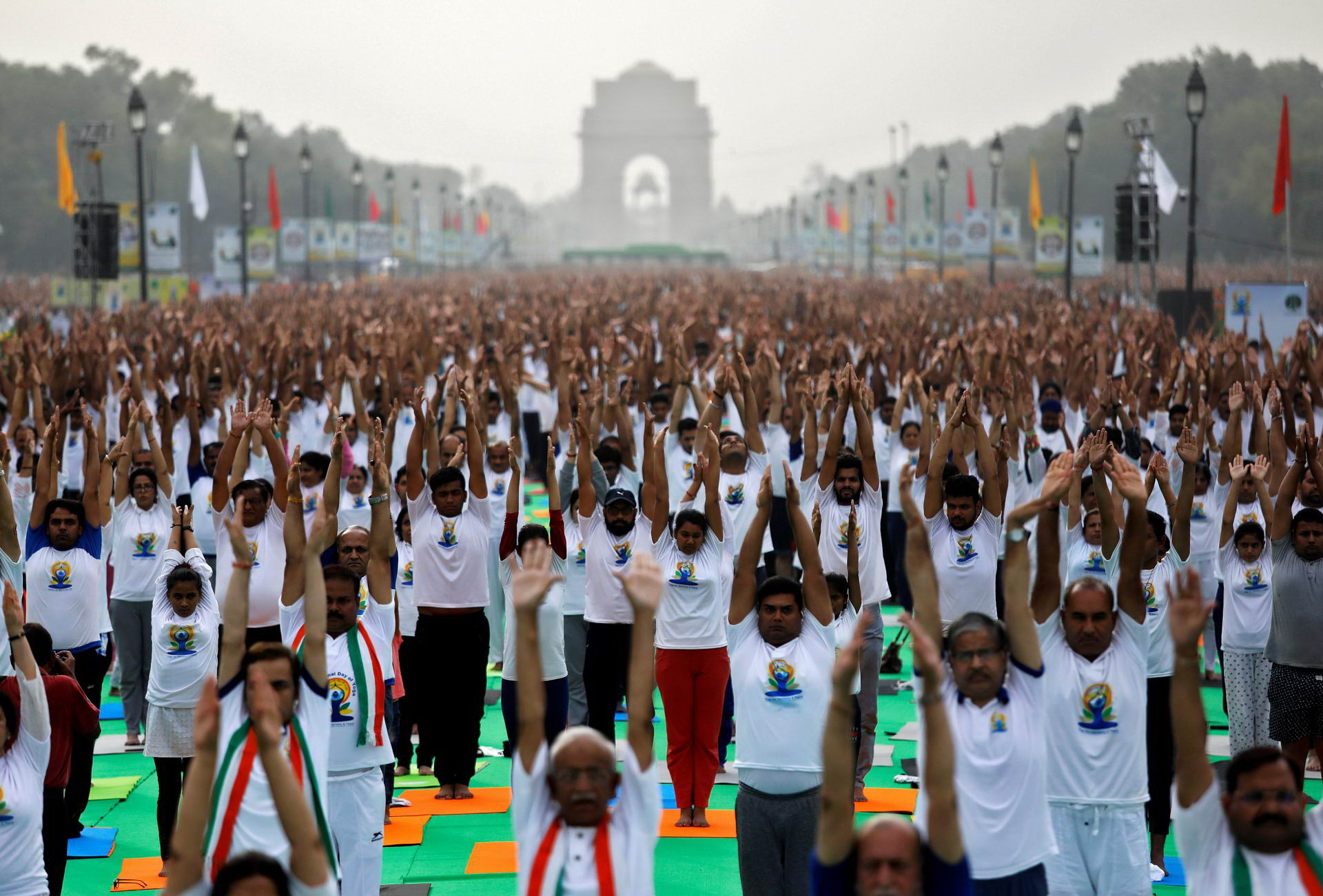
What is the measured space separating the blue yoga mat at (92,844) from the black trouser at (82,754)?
43 millimetres

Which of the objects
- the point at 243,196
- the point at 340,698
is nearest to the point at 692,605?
the point at 340,698

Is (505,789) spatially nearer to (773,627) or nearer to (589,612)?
(589,612)

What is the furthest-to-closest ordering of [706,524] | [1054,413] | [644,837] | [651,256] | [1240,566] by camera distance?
[651,256], [1054,413], [1240,566], [706,524], [644,837]

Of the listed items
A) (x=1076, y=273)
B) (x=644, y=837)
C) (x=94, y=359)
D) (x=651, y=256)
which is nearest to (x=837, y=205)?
(x=651, y=256)

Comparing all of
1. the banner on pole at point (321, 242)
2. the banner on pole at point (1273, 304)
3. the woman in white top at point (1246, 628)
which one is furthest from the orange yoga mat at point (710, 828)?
the banner on pole at point (321, 242)

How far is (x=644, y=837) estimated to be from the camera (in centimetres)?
428

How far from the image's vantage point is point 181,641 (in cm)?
714

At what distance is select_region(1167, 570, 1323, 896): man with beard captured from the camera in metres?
4.02

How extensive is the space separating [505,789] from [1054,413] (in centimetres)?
600

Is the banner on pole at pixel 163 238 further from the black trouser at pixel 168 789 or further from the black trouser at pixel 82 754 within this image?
the black trouser at pixel 168 789

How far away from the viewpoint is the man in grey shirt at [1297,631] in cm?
721

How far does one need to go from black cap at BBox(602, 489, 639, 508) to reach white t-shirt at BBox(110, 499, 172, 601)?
265cm

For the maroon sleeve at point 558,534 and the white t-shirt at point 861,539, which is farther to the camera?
the white t-shirt at point 861,539

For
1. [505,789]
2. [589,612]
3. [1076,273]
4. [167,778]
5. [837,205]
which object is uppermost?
[837,205]
